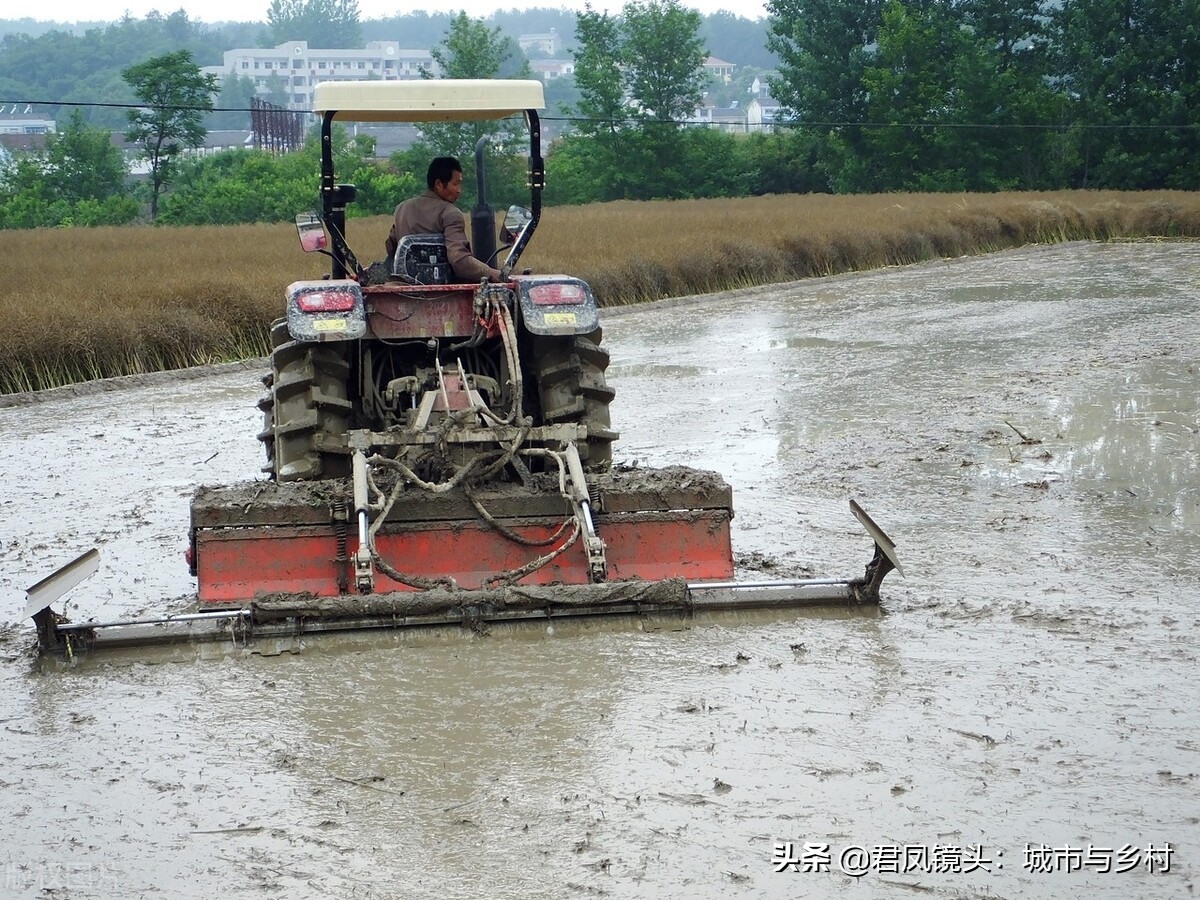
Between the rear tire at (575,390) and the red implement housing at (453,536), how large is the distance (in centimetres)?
66

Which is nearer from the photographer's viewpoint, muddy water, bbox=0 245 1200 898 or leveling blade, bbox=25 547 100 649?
muddy water, bbox=0 245 1200 898

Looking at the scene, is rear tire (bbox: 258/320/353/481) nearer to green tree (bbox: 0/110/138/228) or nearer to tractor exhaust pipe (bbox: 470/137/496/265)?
tractor exhaust pipe (bbox: 470/137/496/265)

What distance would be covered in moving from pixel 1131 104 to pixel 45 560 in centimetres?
4594

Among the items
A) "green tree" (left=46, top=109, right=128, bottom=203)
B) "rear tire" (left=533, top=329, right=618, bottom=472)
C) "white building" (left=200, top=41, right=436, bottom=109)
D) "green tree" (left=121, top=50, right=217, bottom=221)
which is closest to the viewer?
"rear tire" (left=533, top=329, right=618, bottom=472)

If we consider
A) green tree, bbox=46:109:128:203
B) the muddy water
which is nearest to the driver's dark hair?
the muddy water

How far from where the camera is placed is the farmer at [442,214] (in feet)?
22.7

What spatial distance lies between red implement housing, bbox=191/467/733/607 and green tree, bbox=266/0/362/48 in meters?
182

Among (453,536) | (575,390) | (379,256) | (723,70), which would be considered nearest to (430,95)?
(575,390)

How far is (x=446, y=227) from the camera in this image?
694 cm

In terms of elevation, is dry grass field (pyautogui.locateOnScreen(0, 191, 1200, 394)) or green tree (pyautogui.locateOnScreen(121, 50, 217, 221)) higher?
green tree (pyautogui.locateOnScreen(121, 50, 217, 221))

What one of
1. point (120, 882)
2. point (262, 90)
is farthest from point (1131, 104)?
point (262, 90)

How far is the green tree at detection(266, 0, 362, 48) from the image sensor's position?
181 m

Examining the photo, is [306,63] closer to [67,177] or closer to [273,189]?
[67,177]

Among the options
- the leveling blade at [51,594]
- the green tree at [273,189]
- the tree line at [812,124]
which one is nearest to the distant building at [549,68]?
the tree line at [812,124]
